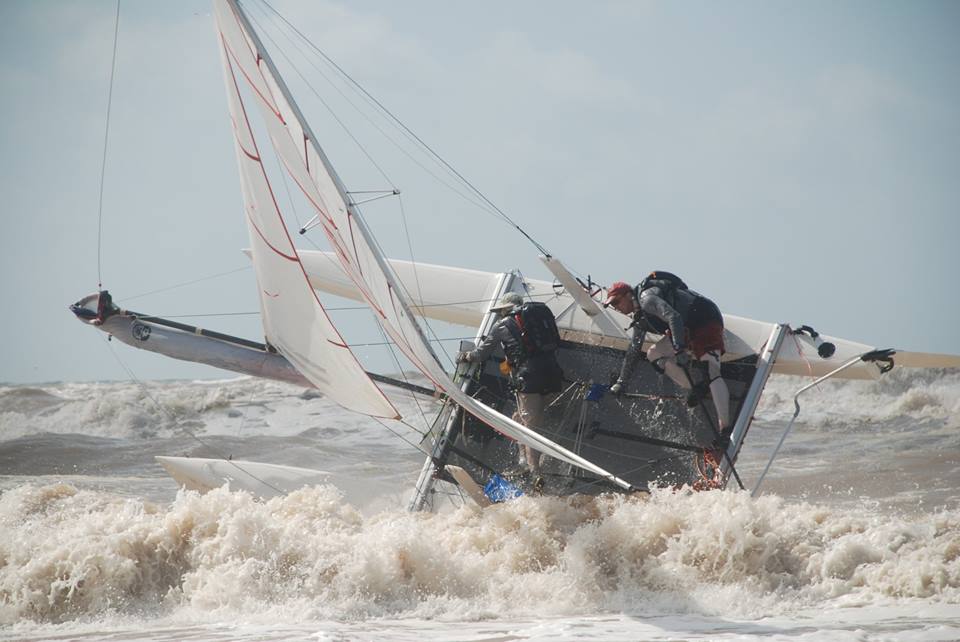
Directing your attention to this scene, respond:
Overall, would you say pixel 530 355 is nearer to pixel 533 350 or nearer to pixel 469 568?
pixel 533 350

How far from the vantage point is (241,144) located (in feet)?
28.3

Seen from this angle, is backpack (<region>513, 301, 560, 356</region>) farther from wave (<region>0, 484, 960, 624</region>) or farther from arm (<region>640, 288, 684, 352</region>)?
wave (<region>0, 484, 960, 624</region>)

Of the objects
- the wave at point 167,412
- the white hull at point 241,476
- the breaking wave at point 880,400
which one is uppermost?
the white hull at point 241,476

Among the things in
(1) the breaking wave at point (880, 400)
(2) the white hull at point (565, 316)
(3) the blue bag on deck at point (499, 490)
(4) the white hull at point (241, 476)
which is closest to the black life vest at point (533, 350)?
(3) the blue bag on deck at point (499, 490)

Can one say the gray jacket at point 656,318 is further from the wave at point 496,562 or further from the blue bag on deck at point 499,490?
the blue bag on deck at point 499,490

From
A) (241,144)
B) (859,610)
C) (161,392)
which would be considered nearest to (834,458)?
(859,610)

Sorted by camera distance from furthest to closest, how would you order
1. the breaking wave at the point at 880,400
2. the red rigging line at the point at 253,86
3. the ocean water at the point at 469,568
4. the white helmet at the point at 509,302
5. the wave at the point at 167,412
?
the wave at the point at 167,412 → the breaking wave at the point at 880,400 → the white helmet at the point at 509,302 → the red rigging line at the point at 253,86 → the ocean water at the point at 469,568

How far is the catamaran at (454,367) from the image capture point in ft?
28.0

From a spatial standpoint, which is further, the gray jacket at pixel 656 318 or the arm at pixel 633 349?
the arm at pixel 633 349

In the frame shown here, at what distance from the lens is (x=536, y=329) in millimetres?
8820

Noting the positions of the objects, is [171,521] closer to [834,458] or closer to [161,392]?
[834,458]

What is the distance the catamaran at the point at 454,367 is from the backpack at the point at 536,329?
563 mm

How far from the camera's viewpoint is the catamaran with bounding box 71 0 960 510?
8.53 m

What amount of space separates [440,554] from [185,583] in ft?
6.14
